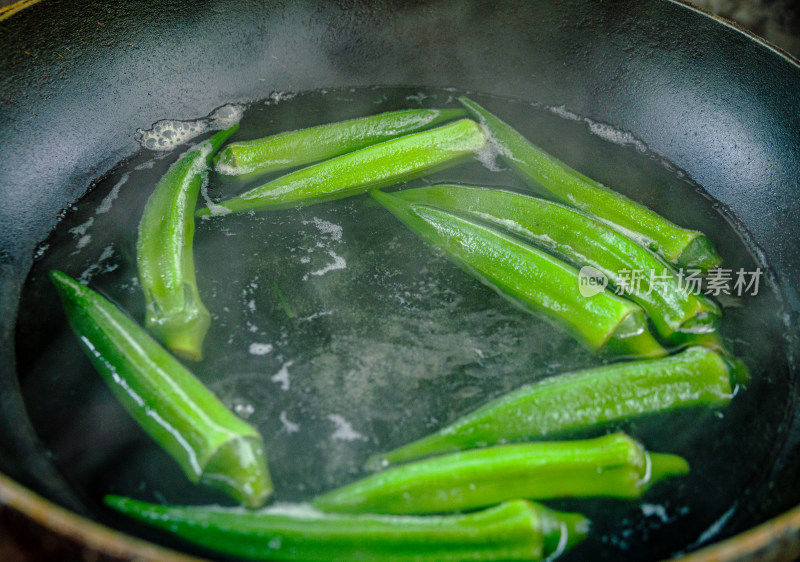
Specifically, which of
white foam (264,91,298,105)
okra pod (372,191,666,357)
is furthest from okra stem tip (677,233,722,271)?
white foam (264,91,298,105)

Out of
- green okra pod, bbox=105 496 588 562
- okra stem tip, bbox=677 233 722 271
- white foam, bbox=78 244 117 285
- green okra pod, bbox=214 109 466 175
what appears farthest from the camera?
green okra pod, bbox=214 109 466 175

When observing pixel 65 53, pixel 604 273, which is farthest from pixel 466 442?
pixel 65 53

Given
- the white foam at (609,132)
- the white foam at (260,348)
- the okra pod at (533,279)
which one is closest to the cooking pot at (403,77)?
the white foam at (609,132)

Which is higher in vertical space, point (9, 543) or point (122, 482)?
point (9, 543)

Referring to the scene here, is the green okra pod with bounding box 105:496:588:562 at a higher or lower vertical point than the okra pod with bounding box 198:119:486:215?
lower

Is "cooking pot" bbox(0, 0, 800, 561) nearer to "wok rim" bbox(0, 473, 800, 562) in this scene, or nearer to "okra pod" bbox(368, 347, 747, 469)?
"okra pod" bbox(368, 347, 747, 469)

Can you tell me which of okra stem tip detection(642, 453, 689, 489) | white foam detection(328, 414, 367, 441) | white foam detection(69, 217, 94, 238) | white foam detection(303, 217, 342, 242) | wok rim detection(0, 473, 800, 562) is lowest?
white foam detection(328, 414, 367, 441)

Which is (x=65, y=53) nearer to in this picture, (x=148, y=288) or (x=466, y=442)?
(x=148, y=288)

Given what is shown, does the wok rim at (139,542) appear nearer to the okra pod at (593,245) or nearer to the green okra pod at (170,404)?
the green okra pod at (170,404)
